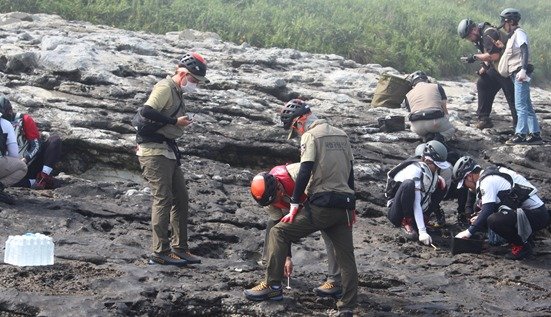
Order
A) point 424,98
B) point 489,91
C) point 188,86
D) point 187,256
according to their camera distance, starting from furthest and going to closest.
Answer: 1. point 489,91
2. point 424,98
3. point 188,86
4. point 187,256

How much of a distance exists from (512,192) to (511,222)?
0.40 meters

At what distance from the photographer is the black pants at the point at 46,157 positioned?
1148 cm

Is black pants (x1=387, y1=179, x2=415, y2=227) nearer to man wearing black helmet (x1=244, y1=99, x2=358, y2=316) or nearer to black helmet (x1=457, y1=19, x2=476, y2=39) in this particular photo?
man wearing black helmet (x1=244, y1=99, x2=358, y2=316)

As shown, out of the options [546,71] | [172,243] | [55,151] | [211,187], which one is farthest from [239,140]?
[546,71]

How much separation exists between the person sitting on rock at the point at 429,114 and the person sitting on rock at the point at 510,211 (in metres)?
2.53

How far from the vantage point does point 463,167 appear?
440 inches

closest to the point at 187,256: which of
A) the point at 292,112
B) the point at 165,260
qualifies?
the point at 165,260

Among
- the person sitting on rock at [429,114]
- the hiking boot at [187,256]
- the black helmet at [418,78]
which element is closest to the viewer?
the hiking boot at [187,256]

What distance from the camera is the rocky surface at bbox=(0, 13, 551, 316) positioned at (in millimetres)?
8312

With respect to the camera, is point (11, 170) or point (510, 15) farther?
point (510, 15)

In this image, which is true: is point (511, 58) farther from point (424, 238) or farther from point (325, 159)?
point (325, 159)

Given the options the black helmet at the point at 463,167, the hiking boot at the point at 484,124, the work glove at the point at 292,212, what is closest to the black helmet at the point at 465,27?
the hiking boot at the point at 484,124

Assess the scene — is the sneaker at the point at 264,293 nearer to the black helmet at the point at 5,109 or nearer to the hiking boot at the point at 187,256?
the hiking boot at the point at 187,256

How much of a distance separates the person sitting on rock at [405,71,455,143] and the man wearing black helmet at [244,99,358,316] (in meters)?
5.01
